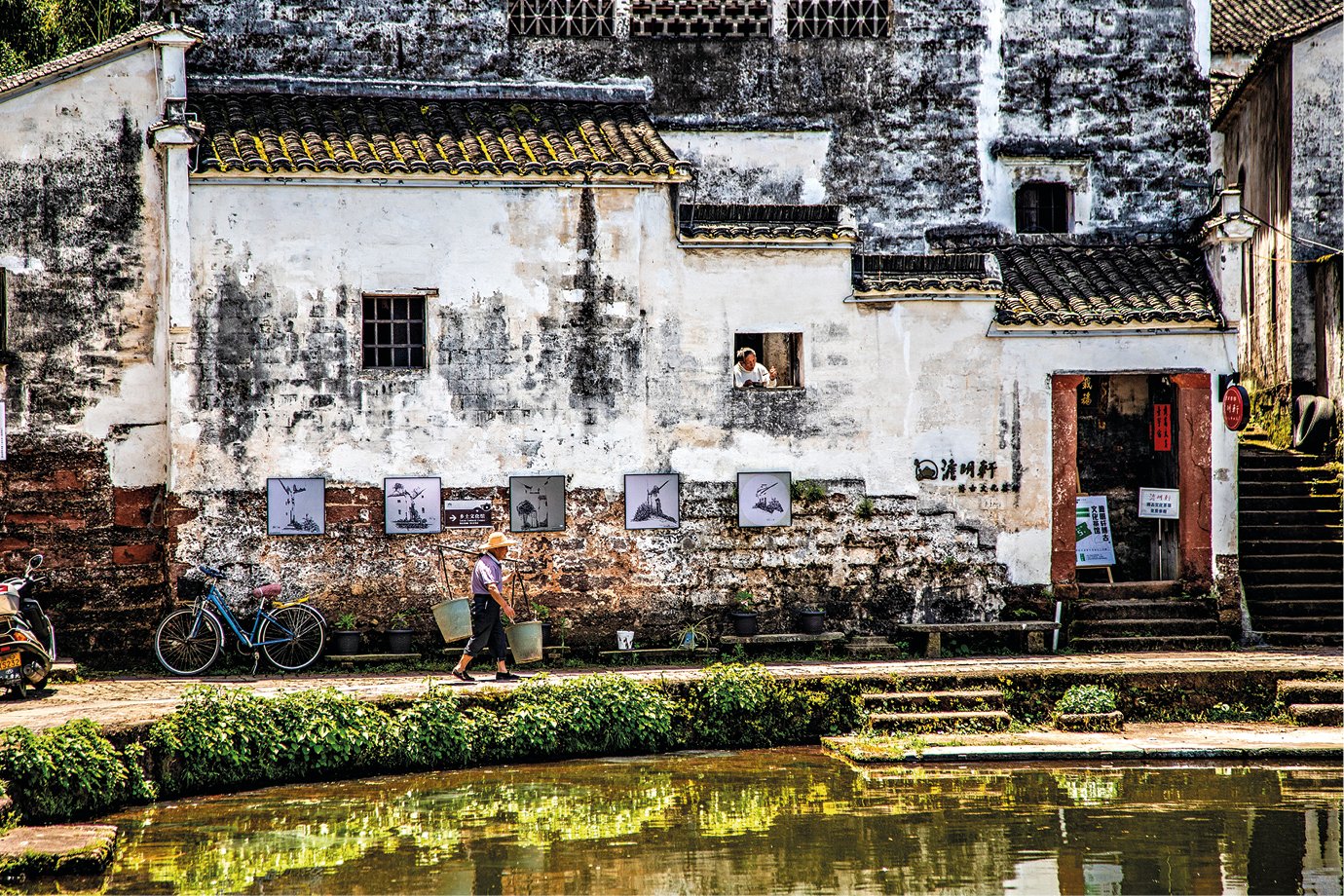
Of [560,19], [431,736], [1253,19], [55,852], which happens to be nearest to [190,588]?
[431,736]

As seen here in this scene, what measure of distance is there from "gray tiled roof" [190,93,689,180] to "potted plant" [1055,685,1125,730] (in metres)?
7.10

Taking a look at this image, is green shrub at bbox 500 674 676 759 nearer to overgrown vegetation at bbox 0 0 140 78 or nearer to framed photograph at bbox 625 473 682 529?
framed photograph at bbox 625 473 682 529

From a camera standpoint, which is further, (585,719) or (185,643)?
(185,643)

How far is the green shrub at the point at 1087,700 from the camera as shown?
15203 mm

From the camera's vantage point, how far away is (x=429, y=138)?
1788cm

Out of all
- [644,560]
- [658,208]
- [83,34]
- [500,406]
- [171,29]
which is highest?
[83,34]

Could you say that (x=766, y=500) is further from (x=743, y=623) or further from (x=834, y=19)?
(x=834, y=19)

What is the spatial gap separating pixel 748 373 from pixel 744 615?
282cm

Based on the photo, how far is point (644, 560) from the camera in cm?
1770

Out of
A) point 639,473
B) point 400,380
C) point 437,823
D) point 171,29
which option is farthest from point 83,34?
point 437,823

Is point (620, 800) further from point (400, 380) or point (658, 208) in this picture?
point (658, 208)

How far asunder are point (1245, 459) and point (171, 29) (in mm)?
15290

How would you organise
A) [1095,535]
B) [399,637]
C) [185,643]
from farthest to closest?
[1095,535] < [399,637] < [185,643]

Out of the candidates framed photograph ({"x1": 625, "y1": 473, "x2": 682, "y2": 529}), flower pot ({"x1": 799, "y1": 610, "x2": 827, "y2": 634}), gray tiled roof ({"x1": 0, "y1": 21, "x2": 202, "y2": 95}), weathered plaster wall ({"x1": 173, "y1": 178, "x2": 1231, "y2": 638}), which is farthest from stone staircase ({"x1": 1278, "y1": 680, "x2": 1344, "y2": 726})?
gray tiled roof ({"x1": 0, "y1": 21, "x2": 202, "y2": 95})
